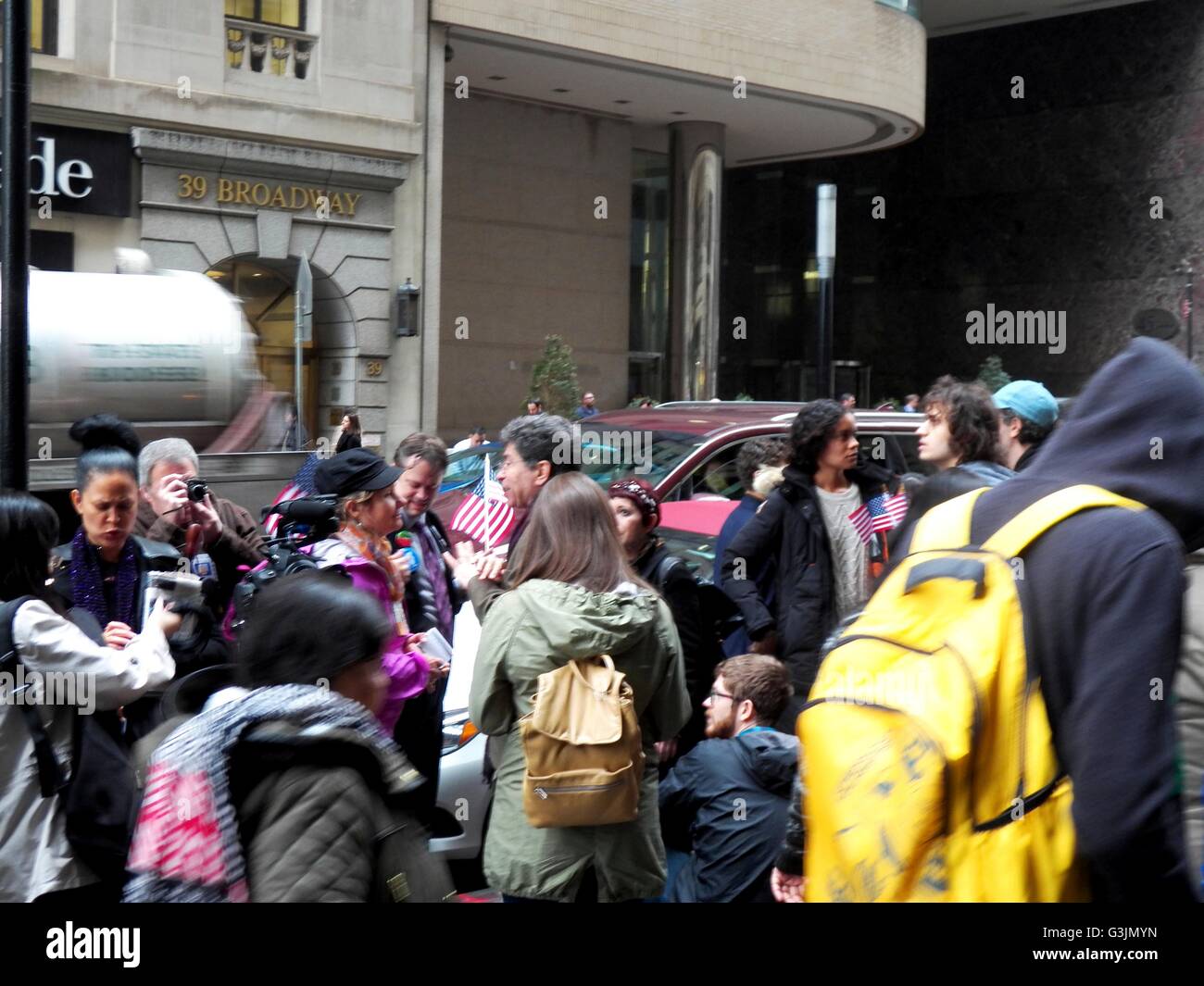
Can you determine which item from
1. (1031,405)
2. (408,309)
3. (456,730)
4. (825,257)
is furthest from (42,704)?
(408,309)

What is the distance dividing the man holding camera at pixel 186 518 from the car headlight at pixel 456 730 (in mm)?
1141

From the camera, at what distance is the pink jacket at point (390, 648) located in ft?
15.1

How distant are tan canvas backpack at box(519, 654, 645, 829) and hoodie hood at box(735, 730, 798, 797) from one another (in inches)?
36.3

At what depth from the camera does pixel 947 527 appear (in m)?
2.13

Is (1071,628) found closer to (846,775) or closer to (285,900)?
(846,775)

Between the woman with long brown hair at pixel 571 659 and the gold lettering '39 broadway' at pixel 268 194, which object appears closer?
the woman with long brown hair at pixel 571 659

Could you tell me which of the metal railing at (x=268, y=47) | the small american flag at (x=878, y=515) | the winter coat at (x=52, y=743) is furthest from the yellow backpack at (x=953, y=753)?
the metal railing at (x=268, y=47)

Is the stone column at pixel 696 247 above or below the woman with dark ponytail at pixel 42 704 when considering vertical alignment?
above

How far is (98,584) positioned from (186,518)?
673mm

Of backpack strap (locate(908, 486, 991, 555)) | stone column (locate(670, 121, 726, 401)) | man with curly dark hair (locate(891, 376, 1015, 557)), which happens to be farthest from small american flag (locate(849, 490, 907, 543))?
stone column (locate(670, 121, 726, 401))

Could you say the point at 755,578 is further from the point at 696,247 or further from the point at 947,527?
the point at 696,247

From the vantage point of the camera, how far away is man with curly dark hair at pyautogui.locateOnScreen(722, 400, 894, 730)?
598cm

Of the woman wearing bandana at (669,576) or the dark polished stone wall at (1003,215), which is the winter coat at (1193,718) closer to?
the woman wearing bandana at (669,576)
